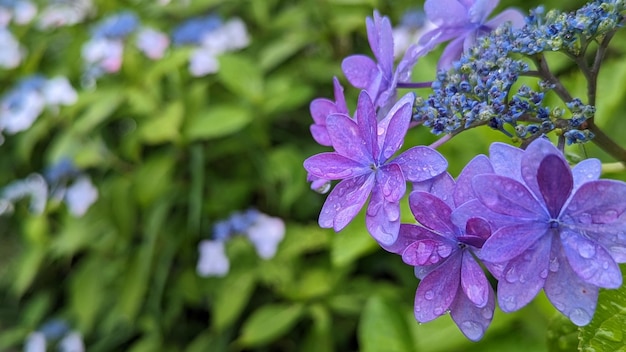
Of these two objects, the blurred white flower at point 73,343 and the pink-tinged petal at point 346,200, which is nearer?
the pink-tinged petal at point 346,200

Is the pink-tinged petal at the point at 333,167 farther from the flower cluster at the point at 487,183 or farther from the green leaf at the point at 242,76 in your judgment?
the green leaf at the point at 242,76

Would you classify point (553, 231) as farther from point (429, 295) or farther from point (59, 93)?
point (59, 93)

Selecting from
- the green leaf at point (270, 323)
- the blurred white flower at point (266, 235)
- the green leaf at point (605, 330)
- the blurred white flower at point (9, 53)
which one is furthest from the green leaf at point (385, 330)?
the blurred white flower at point (9, 53)

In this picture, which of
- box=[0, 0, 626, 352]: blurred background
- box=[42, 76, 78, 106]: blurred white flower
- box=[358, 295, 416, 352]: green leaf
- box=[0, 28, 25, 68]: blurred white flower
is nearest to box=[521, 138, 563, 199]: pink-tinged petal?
box=[358, 295, 416, 352]: green leaf

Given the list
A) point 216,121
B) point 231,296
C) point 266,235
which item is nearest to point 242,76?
point 216,121

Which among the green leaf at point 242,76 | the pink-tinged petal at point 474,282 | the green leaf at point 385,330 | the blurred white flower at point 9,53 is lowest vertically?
the blurred white flower at point 9,53

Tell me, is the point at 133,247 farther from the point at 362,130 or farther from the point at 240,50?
the point at 362,130
